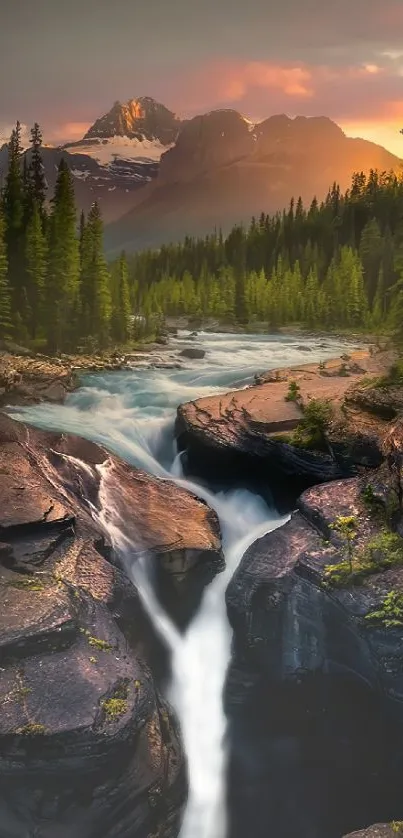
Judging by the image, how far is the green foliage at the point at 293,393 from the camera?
13939mm

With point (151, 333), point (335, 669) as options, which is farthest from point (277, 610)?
point (151, 333)

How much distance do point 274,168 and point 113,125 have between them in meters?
143

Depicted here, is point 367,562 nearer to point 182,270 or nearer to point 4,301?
point 4,301

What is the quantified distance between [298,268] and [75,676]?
2923 inches

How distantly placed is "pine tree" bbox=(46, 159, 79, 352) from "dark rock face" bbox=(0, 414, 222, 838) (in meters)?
16.8

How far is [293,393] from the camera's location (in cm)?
1411

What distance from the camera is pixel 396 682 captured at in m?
7.67

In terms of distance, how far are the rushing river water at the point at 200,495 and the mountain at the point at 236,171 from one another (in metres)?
51.6

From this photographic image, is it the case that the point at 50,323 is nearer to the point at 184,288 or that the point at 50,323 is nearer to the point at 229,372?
the point at 229,372

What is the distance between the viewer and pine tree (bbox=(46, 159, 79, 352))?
26734 mm

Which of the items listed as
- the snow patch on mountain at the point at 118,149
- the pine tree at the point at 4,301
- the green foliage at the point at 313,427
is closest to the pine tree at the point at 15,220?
the pine tree at the point at 4,301

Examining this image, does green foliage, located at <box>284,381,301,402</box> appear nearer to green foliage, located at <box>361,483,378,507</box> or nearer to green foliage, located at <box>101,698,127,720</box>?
green foliage, located at <box>361,483,378,507</box>

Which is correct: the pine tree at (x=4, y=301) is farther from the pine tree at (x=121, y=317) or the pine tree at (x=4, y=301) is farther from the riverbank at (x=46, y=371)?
the pine tree at (x=121, y=317)

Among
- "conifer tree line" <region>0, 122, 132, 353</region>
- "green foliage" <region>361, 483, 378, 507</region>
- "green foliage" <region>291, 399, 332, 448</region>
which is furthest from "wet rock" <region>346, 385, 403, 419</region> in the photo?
"conifer tree line" <region>0, 122, 132, 353</region>
